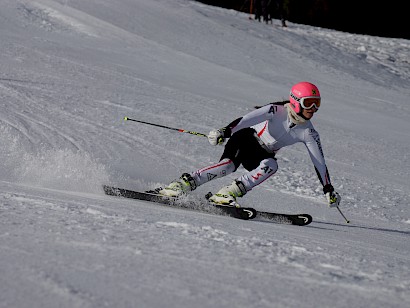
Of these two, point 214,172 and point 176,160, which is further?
point 176,160

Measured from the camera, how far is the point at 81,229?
138 inches

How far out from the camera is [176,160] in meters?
8.32

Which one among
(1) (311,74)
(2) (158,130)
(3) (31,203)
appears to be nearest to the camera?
(3) (31,203)

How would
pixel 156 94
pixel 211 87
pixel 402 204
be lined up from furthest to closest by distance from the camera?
pixel 211 87 → pixel 156 94 → pixel 402 204

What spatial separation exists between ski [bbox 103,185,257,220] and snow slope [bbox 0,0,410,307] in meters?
0.29

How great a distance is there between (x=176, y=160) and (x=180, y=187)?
7.48ft

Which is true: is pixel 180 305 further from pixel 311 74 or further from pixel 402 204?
pixel 311 74

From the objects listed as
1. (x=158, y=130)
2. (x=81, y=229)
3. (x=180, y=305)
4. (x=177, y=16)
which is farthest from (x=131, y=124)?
(x=177, y=16)

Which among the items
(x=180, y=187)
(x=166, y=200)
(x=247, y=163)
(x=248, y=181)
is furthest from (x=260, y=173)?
(x=166, y=200)

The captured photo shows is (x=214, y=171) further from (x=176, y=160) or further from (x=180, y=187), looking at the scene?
(x=176, y=160)

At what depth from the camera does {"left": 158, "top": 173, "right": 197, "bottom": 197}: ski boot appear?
602cm

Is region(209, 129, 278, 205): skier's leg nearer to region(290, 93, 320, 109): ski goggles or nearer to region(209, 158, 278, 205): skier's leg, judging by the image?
region(209, 158, 278, 205): skier's leg

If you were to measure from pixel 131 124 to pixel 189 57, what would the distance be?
6831 mm

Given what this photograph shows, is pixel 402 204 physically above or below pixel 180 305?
below
